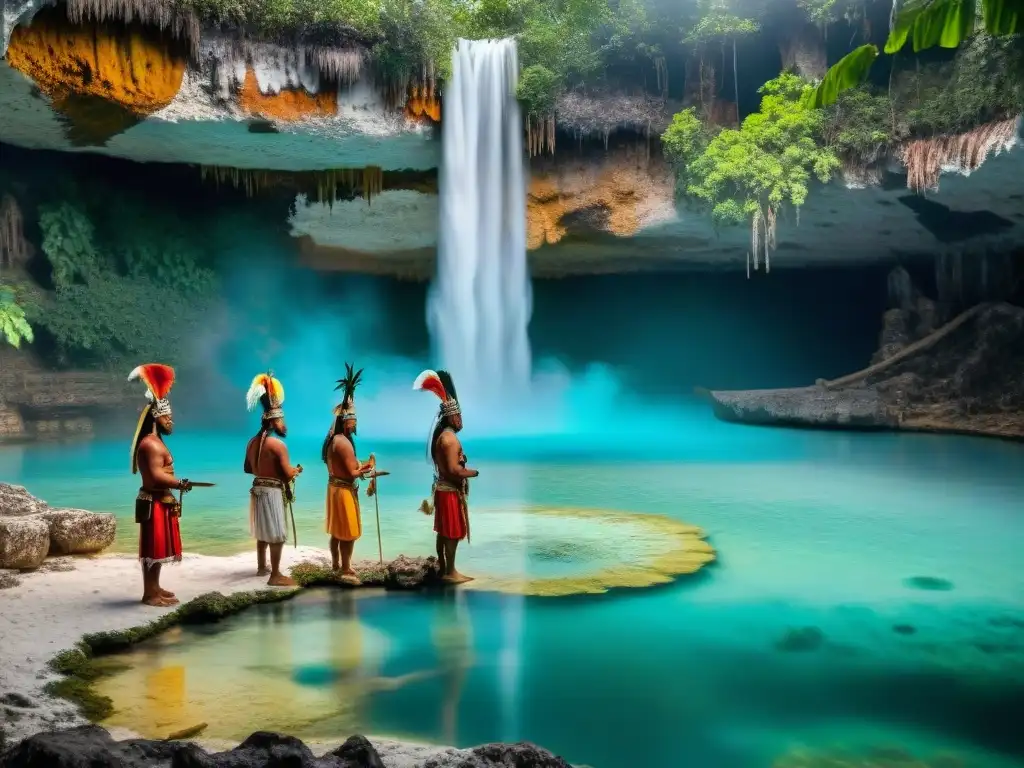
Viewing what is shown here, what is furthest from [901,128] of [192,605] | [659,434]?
[192,605]

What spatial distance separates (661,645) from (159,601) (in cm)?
329

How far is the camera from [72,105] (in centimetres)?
1575

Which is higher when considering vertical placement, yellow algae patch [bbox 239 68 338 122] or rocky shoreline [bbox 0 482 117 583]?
yellow algae patch [bbox 239 68 338 122]

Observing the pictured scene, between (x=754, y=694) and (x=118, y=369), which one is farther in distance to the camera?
(x=118, y=369)

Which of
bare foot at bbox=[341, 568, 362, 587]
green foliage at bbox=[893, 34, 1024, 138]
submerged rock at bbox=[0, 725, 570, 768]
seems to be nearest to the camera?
submerged rock at bbox=[0, 725, 570, 768]

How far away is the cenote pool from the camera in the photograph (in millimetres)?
4836

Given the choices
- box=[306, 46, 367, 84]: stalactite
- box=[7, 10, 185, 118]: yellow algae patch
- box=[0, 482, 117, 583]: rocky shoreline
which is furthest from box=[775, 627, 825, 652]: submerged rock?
box=[7, 10, 185, 118]: yellow algae patch

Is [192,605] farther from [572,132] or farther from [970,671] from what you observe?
[572,132]

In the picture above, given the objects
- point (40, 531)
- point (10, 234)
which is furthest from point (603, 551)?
point (10, 234)

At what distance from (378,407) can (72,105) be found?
408 inches

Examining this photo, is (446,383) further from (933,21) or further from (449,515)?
(933,21)

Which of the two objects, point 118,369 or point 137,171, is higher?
point 137,171

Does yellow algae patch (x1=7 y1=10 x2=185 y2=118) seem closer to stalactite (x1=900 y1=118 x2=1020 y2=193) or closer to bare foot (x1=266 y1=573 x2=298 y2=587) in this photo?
bare foot (x1=266 y1=573 x2=298 y2=587)

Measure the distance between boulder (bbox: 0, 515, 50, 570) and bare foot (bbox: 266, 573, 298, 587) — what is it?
5.96ft
